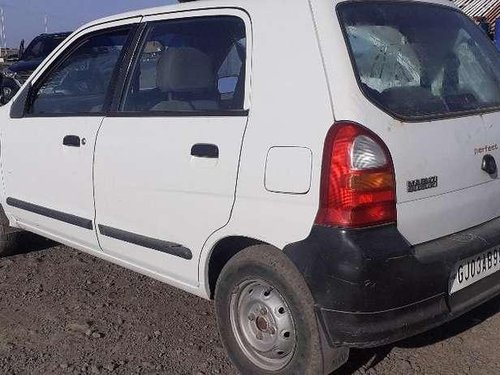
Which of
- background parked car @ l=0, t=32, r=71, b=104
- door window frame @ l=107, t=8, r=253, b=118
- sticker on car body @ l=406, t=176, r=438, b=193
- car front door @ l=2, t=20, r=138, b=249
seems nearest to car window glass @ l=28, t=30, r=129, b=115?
car front door @ l=2, t=20, r=138, b=249

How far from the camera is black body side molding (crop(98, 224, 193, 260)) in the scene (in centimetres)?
297

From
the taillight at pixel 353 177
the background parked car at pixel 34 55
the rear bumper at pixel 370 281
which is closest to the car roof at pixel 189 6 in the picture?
the taillight at pixel 353 177

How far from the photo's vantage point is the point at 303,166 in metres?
2.37

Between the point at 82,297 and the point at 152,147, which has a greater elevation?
the point at 152,147

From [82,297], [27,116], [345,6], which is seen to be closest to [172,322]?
[82,297]

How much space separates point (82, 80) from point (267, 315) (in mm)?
2077

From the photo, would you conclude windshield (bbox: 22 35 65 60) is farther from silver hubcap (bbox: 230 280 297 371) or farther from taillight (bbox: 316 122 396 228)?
taillight (bbox: 316 122 396 228)

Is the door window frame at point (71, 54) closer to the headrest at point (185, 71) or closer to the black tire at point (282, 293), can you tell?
the headrest at point (185, 71)

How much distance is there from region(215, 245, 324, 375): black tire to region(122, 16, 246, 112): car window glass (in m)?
0.70

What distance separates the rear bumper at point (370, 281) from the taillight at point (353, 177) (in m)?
0.07

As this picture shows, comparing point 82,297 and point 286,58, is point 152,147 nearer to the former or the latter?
point 286,58

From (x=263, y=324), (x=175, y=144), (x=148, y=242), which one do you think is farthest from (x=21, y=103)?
(x=263, y=324)

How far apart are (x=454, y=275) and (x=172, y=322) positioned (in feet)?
5.50

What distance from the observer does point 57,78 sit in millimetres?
4008
